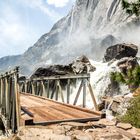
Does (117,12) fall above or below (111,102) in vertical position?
above

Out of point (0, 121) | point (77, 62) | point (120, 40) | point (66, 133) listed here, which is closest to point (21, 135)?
point (66, 133)

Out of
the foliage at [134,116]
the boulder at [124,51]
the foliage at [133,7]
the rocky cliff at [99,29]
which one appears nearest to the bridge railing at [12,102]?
the foliage at [134,116]

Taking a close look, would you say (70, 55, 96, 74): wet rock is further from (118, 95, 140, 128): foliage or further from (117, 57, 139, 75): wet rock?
(118, 95, 140, 128): foliage

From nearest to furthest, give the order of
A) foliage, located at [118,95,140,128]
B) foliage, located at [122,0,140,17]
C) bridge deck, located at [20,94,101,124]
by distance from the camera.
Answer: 1. bridge deck, located at [20,94,101,124]
2. foliage, located at [118,95,140,128]
3. foliage, located at [122,0,140,17]

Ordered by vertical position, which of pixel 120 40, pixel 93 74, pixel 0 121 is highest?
pixel 120 40

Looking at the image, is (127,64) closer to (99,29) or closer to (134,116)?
(134,116)

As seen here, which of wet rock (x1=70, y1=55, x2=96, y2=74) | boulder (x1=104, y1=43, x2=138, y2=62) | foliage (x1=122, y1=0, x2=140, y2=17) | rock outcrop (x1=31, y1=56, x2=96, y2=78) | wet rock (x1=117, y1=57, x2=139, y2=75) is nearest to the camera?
foliage (x1=122, y1=0, x2=140, y2=17)

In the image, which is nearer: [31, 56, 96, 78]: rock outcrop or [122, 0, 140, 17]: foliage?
[122, 0, 140, 17]: foliage

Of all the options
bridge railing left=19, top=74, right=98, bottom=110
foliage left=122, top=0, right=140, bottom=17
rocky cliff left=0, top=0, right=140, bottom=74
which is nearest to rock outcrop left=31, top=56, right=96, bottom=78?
bridge railing left=19, top=74, right=98, bottom=110

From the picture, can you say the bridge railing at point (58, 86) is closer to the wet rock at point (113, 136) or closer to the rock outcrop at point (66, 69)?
the wet rock at point (113, 136)

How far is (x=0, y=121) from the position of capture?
1764cm

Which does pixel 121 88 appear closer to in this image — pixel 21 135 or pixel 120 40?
pixel 21 135

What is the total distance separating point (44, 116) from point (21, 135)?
280 cm

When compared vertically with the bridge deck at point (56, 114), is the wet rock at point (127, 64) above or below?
above
